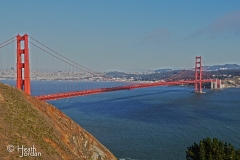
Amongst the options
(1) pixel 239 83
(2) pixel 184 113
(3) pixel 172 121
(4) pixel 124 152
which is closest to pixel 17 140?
(4) pixel 124 152

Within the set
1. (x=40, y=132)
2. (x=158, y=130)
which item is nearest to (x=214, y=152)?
(x=40, y=132)

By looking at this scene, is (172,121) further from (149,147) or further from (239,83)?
(239,83)

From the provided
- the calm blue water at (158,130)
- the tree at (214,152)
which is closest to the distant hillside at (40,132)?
the tree at (214,152)

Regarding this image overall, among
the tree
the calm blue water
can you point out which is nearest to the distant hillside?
the tree

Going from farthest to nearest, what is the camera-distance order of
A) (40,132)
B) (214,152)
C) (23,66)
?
1. (23,66)
2. (214,152)
3. (40,132)

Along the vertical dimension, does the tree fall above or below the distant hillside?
below

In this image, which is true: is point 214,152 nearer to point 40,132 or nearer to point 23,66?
point 40,132

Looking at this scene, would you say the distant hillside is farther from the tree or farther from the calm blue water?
the calm blue water

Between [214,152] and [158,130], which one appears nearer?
[214,152]

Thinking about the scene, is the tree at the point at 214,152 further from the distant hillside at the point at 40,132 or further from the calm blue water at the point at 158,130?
the calm blue water at the point at 158,130
